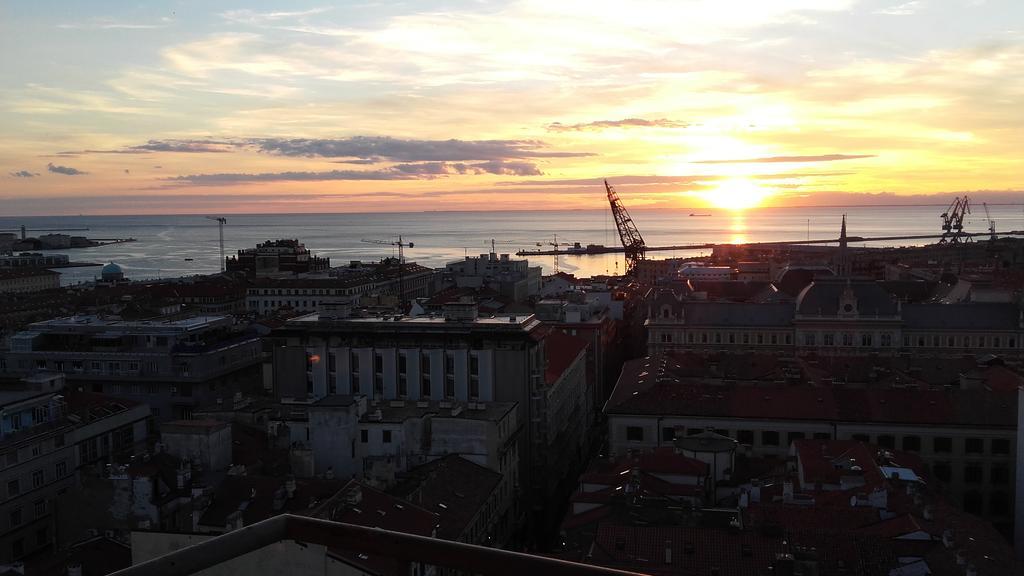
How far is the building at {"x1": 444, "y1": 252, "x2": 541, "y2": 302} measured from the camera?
240 ft

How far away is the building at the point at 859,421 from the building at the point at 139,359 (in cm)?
1524

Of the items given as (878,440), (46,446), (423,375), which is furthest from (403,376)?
(878,440)

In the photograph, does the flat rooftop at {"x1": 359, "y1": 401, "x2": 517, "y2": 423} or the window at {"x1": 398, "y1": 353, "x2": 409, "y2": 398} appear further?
the window at {"x1": 398, "y1": 353, "x2": 409, "y2": 398}

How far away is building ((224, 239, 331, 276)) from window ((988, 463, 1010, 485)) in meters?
79.8

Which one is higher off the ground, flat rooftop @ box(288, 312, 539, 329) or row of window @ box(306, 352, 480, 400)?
flat rooftop @ box(288, 312, 539, 329)

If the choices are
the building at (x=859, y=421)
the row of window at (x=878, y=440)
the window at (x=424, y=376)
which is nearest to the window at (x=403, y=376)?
the window at (x=424, y=376)

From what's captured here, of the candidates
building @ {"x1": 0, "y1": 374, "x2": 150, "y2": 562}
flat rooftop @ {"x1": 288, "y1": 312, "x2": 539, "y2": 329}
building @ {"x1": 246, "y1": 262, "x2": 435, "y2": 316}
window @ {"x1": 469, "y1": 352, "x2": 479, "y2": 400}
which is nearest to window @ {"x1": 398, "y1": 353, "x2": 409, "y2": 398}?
flat rooftop @ {"x1": 288, "y1": 312, "x2": 539, "y2": 329}

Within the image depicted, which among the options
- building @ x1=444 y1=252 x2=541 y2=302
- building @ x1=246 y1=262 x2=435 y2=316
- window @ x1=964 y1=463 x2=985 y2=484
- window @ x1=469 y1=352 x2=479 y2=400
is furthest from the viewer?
building @ x1=444 y1=252 x2=541 y2=302

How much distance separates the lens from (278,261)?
333 ft

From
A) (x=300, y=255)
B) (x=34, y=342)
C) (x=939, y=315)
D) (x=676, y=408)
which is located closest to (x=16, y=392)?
(x=34, y=342)

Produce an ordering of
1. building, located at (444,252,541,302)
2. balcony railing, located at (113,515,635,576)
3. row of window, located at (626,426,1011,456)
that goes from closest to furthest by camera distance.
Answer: balcony railing, located at (113,515,635,576), row of window, located at (626,426,1011,456), building, located at (444,252,541,302)

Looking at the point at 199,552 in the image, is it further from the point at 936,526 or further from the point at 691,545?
the point at 936,526

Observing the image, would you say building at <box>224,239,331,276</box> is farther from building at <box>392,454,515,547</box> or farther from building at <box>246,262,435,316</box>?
building at <box>392,454,515,547</box>

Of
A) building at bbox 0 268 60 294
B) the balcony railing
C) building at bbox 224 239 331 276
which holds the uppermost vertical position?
the balcony railing
